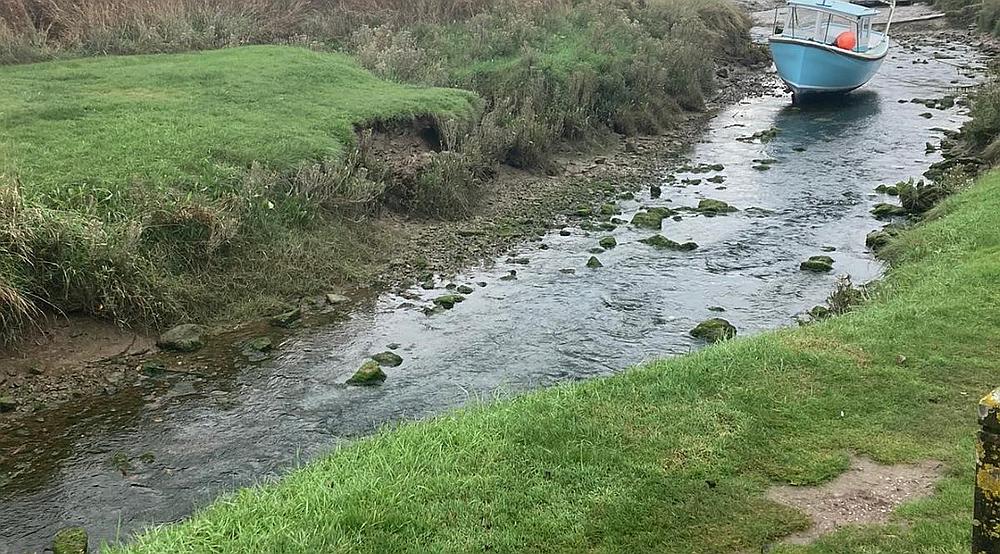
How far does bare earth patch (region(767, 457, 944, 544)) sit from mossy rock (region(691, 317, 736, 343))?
512 centimetres

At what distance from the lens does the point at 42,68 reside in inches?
661

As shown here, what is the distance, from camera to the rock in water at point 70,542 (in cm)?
675

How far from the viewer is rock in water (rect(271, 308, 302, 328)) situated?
38.2 ft

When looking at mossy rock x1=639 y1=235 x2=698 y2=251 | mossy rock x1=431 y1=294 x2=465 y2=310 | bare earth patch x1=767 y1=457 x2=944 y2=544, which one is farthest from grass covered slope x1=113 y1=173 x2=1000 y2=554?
mossy rock x1=639 y1=235 x2=698 y2=251

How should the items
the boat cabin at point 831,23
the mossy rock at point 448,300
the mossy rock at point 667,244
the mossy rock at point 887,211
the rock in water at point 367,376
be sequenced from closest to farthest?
the rock in water at point 367,376 → the mossy rock at point 448,300 → the mossy rock at point 667,244 → the mossy rock at point 887,211 → the boat cabin at point 831,23

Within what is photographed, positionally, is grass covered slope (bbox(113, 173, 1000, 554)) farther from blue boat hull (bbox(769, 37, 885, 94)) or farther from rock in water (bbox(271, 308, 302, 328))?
blue boat hull (bbox(769, 37, 885, 94))

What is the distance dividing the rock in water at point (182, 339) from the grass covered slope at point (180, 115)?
1870 mm

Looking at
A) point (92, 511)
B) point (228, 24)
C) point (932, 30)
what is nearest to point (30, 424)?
point (92, 511)

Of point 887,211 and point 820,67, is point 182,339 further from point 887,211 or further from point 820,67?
point 820,67

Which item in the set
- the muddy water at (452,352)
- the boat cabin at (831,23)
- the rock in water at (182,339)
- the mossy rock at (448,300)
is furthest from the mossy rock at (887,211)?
the boat cabin at (831,23)

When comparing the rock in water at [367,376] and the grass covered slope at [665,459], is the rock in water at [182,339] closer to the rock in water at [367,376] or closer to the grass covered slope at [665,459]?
the rock in water at [367,376]

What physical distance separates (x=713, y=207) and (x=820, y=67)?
1314 cm

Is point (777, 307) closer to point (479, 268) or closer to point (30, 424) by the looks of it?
point (479, 268)

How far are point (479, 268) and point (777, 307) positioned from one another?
4716 mm
